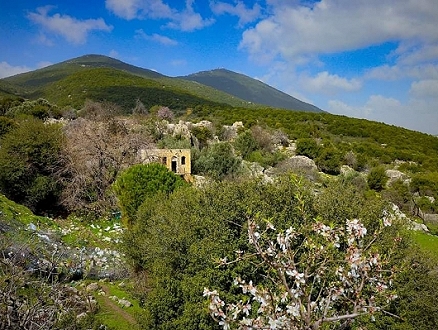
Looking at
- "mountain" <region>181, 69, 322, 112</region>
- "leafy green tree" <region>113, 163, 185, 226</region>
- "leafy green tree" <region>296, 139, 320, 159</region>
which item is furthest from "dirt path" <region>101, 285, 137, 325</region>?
"mountain" <region>181, 69, 322, 112</region>

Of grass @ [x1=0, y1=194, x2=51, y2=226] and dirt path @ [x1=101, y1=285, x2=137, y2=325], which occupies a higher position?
grass @ [x1=0, y1=194, x2=51, y2=226]

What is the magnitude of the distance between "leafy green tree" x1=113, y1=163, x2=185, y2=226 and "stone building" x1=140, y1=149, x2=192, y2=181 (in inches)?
263

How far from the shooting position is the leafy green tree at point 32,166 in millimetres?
23672

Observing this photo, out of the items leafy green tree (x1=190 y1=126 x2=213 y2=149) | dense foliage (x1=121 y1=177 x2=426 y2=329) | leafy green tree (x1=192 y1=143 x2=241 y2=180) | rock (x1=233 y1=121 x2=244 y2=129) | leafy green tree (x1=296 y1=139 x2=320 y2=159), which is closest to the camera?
dense foliage (x1=121 y1=177 x2=426 y2=329)

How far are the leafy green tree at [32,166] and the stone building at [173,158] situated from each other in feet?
19.7

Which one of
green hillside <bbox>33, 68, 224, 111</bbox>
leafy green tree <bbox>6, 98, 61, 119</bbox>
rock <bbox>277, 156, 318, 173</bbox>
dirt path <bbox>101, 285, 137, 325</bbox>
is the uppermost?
green hillside <bbox>33, 68, 224, 111</bbox>

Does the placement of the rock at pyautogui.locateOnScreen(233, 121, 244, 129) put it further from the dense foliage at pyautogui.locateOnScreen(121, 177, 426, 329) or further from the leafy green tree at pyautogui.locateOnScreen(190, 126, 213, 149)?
the dense foliage at pyautogui.locateOnScreen(121, 177, 426, 329)

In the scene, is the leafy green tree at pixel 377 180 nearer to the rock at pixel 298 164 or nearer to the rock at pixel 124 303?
the rock at pixel 298 164

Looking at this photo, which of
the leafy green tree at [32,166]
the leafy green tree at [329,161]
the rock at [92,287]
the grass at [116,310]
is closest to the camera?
the grass at [116,310]

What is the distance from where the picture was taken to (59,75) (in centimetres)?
10319

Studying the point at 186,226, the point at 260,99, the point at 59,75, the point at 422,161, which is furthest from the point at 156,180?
the point at 260,99

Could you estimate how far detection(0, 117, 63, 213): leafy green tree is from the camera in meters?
23.7

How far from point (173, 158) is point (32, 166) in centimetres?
955

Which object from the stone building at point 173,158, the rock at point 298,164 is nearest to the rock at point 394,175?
the rock at point 298,164
